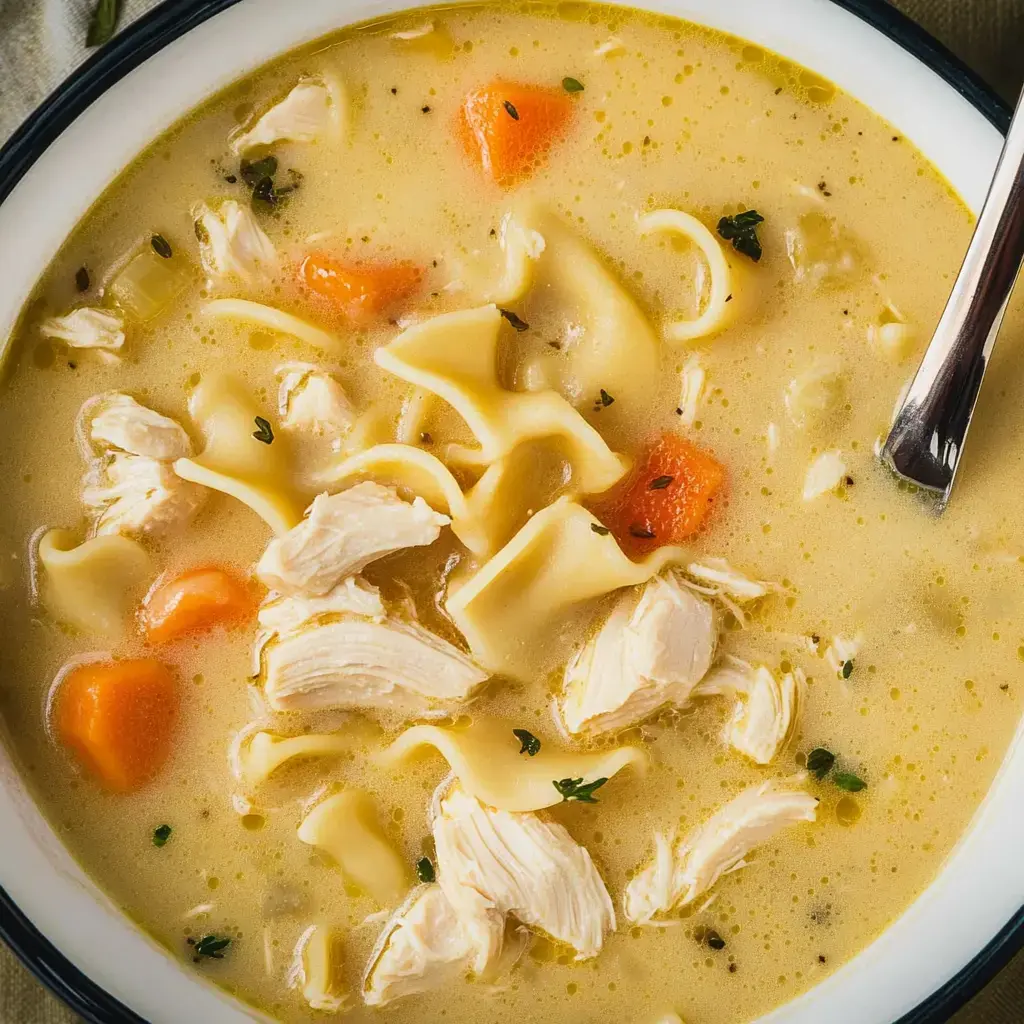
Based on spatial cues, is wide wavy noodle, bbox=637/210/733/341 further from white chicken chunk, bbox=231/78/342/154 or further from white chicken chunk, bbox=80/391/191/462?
white chicken chunk, bbox=80/391/191/462

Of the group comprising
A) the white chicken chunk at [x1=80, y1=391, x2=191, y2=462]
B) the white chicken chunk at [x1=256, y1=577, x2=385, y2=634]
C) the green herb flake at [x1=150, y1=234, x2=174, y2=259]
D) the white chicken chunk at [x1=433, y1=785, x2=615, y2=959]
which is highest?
the green herb flake at [x1=150, y1=234, x2=174, y2=259]

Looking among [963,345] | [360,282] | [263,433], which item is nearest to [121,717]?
[263,433]

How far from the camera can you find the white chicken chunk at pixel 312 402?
305cm

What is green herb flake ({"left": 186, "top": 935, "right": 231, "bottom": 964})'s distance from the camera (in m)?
3.19

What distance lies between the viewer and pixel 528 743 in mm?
3150

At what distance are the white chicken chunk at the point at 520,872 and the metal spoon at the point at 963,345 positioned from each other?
4.78ft

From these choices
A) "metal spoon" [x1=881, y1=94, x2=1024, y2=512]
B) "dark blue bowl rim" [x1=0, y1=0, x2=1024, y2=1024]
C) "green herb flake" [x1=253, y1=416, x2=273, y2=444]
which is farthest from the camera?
"green herb flake" [x1=253, y1=416, x2=273, y2=444]

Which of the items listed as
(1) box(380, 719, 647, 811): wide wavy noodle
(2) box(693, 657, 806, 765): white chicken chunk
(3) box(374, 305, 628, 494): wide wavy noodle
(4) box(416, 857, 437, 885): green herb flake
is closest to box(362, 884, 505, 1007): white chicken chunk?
(4) box(416, 857, 437, 885): green herb flake

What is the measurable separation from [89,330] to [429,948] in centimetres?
197

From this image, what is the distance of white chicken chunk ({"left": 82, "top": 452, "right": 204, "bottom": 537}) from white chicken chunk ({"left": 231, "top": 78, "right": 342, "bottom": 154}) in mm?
944

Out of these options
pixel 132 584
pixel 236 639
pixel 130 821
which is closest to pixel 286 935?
pixel 130 821

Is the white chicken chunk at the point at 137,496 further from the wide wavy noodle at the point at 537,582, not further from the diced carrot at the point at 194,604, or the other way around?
the wide wavy noodle at the point at 537,582

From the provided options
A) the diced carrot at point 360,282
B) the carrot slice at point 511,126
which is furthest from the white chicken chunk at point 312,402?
the carrot slice at point 511,126

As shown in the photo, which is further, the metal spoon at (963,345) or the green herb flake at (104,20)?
the green herb flake at (104,20)
